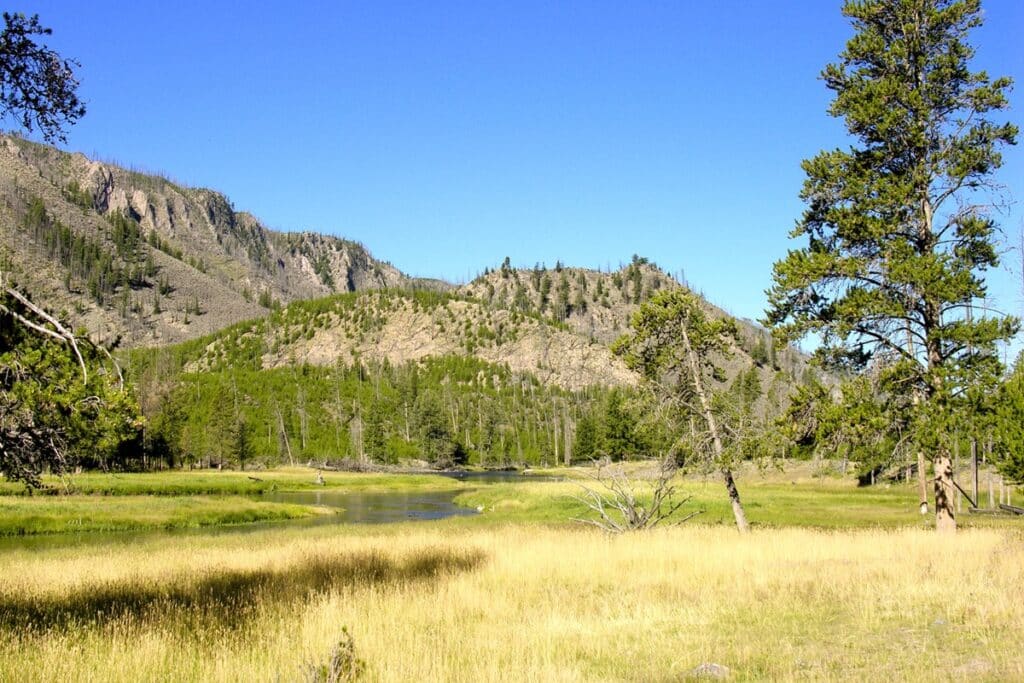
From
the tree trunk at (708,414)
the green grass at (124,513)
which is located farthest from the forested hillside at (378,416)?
the tree trunk at (708,414)

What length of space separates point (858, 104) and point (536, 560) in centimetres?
1596

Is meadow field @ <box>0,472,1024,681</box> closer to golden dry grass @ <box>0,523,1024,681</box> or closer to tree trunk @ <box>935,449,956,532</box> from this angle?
golden dry grass @ <box>0,523,1024,681</box>

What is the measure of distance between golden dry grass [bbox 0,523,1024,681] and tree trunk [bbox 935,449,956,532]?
2.15ft

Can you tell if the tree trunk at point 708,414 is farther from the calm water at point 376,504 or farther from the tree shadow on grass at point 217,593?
the calm water at point 376,504

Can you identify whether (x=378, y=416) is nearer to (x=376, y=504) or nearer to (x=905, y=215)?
(x=376, y=504)

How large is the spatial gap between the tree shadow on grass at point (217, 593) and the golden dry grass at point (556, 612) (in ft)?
0.26

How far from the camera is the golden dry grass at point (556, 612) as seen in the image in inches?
354

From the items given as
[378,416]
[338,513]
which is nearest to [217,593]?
[338,513]

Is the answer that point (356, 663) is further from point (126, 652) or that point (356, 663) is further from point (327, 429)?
point (327, 429)

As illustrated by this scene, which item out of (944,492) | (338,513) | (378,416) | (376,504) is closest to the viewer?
(944,492)

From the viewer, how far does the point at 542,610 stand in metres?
12.9

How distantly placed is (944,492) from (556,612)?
13779 mm

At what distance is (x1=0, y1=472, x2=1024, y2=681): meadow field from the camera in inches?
353

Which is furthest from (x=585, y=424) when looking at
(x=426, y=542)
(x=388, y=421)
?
(x=426, y=542)
